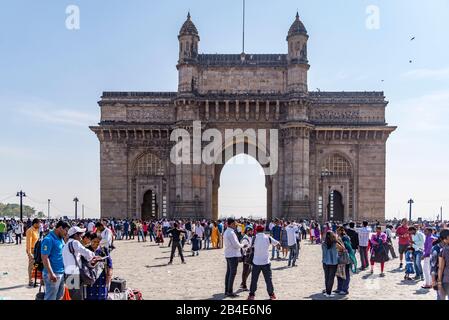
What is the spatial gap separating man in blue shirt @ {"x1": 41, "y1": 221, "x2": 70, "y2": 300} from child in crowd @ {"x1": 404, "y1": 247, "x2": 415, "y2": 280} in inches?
413

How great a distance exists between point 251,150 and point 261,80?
700 centimetres

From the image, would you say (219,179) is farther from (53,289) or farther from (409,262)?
(53,289)

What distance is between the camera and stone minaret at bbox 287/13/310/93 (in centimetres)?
3806

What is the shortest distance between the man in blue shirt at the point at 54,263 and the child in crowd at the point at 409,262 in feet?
34.5

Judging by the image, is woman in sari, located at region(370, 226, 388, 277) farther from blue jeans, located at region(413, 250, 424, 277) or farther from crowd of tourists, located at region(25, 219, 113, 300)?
crowd of tourists, located at region(25, 219, 113, 300)

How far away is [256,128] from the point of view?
3909 cm

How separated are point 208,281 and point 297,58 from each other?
27.2m

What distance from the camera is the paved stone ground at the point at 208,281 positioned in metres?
12.0

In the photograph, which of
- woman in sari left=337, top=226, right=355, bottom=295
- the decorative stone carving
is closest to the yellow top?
woman in sari left=337, top=226, right=355, bottom=295

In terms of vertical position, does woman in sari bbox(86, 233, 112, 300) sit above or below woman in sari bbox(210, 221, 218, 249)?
above

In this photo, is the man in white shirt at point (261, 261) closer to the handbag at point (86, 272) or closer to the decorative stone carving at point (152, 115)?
the handbag at point (86, 272)

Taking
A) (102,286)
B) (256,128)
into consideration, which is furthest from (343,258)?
(256,128)

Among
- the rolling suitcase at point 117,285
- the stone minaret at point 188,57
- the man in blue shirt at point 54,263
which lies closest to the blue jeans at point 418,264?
the rolling suitcase at point 117,285
